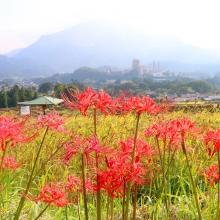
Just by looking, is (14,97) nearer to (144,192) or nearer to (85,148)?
(144,192)

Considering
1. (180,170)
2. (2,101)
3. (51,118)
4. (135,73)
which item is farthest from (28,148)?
(135,73)

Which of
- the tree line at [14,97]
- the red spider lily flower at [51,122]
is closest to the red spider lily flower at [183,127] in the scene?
the red spider lily flower at [51,122]

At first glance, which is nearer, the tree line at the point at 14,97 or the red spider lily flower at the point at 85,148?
the red spider lily flower at the point at 85,148

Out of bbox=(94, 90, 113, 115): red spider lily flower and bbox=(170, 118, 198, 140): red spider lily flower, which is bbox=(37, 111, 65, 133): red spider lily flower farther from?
bbox=(170, 118, 198, 140): red spider lily flower

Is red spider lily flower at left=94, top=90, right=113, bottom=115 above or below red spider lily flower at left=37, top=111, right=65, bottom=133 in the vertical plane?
above

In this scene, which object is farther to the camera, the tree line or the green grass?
the tree line

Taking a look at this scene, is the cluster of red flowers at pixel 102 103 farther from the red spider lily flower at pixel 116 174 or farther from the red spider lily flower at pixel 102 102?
the red spider lily flower at pixel 116 174

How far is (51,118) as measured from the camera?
1.01 metres

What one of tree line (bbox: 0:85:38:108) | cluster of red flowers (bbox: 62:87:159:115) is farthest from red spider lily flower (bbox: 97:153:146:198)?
tree line (bbox: 0:85:38:108)

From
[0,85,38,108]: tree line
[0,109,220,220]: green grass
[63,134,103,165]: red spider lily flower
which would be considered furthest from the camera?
[0,85,38,108]: tree line

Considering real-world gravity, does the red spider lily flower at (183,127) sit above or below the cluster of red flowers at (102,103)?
below

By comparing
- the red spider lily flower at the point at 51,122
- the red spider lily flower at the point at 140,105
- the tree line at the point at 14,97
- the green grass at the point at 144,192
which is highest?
the red spider lily flower at the point at 140,105

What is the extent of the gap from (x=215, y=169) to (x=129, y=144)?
42 centimetres

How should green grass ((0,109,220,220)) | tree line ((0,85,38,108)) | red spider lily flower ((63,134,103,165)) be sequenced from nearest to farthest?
red spider lily flower ((63,134,103,165)) → green grass ((0,109,220,220)) → tree line ((0,85,38,108))
